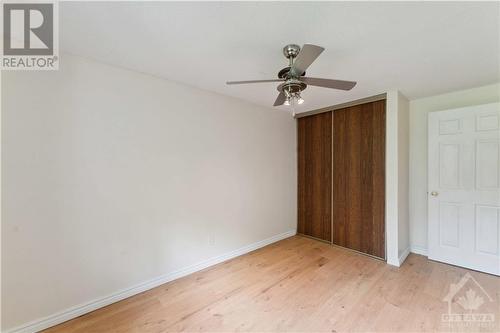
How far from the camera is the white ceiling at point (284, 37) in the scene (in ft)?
4.43

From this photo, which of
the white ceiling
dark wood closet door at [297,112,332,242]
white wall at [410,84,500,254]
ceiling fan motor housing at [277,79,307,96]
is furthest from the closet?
ceiling fan motor housing at [277,79,307,96]

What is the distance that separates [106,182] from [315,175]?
118 inches

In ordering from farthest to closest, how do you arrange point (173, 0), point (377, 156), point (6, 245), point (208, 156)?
point (377, 156) < point (208, 156) < point (6, 245) < point (173, 0)

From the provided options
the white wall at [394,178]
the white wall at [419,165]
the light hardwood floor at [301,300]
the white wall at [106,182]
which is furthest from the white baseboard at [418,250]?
the white wall at [106,182]

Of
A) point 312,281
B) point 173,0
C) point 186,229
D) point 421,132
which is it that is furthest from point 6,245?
point 421,132

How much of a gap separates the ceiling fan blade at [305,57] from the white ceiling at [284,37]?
0.23m

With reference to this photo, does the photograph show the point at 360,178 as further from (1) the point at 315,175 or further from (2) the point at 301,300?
(2) the point at 301,300

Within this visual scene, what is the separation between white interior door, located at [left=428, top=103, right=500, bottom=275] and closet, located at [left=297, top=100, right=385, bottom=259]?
0.69 m

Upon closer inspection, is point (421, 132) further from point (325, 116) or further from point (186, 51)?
point (186, 51)

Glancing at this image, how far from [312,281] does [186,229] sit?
1.54 metres

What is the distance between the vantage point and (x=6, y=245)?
160 centimetres

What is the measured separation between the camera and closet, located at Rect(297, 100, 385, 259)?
3.00 meters

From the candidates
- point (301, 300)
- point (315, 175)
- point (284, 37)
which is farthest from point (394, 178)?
point (284, 37)

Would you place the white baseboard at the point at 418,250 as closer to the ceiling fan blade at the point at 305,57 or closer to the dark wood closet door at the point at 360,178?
the dark wood closet door at the point at 360,178
